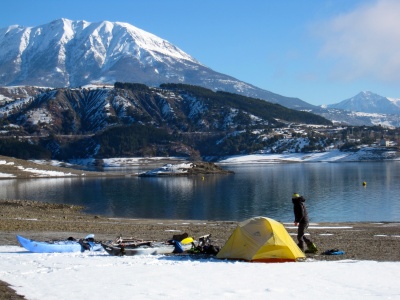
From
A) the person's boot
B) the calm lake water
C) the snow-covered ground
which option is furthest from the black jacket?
the calm lake water

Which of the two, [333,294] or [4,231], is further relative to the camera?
[4,231]

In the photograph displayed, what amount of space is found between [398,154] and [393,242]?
184526 mm

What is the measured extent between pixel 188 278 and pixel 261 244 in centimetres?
417

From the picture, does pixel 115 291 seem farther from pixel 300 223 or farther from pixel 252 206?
pixel 252 206

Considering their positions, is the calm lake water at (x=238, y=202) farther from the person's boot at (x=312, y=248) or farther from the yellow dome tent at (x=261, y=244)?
the yellow dome tent at (x=261, y=244)

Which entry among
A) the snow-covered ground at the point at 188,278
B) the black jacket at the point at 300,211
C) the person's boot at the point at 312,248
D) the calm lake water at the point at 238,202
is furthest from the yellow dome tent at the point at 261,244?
the calm lake water at the point at 238,202

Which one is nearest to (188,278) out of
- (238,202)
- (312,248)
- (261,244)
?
(261,244)

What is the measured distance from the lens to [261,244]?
18.3 metres

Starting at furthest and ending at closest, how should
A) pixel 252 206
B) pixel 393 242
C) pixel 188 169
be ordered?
pixel 188 169
pixel 252 206
pixel 393 242

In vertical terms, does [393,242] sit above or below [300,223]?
below

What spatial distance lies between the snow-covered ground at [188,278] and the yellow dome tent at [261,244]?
63 centimetres

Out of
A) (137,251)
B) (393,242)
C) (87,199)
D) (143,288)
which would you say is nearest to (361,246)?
(393,242)

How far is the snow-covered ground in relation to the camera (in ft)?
42.8

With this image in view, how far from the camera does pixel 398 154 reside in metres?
196
